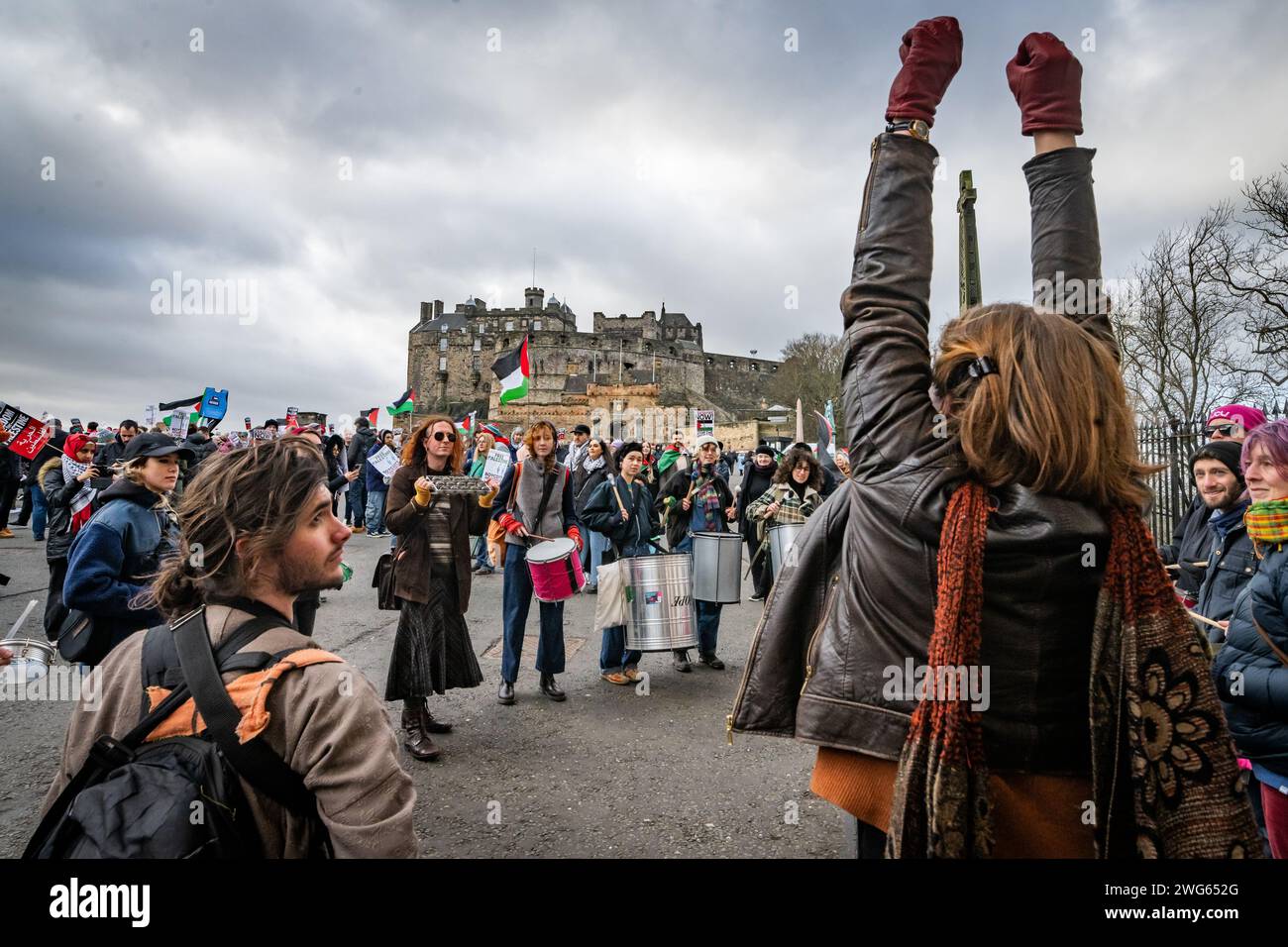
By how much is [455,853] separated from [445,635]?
5.81ft

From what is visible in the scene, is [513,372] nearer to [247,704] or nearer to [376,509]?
[376,509]

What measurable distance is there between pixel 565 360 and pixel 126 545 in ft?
290

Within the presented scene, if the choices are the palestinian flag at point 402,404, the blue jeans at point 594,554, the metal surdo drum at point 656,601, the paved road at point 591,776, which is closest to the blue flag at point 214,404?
the palestinian flag at point 402,404

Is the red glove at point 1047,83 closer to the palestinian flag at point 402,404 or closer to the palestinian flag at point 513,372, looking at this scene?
the palestinian flag at point 513,372

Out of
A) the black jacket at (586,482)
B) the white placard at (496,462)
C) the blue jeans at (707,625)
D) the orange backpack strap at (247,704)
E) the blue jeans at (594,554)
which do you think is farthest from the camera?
the white placard at (496,462)

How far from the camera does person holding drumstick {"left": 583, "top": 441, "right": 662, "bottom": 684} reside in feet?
21.0

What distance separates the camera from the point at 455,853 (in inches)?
136

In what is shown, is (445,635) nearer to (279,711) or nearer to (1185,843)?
(279,711)

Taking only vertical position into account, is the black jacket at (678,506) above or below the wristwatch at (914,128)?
below

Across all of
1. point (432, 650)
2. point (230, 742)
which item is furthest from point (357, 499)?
point (230, 742)

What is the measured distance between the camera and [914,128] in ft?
5.00

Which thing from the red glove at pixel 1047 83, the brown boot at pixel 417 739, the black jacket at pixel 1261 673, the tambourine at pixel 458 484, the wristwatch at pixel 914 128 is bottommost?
the brown boot at pixel 417 739

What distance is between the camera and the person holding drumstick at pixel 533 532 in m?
5.77

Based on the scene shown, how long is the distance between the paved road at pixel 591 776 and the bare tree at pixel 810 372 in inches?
2226
